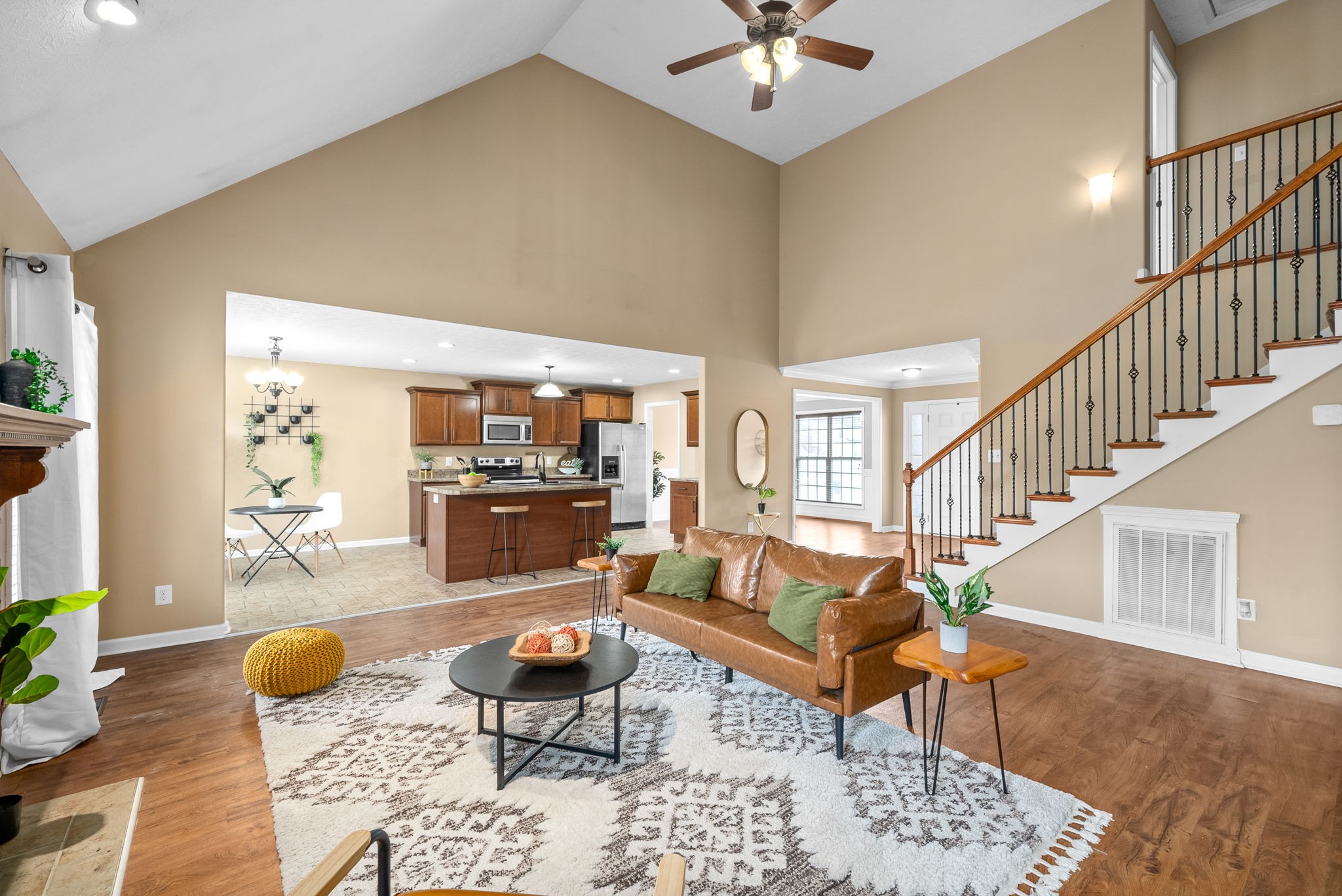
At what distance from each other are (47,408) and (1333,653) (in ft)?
20.9

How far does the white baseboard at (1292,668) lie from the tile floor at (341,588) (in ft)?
16.4

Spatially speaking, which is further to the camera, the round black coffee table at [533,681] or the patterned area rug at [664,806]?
the round black coffee table at [533,681]

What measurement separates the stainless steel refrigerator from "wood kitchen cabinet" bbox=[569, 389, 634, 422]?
0.59ft

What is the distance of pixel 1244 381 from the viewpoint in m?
3.64

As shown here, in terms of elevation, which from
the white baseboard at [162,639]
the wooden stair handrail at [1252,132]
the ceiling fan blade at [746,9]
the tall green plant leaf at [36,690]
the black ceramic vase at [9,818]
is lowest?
the white baseboard at [162,639]

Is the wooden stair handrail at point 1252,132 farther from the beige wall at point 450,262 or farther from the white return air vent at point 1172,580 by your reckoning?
the beige wall at point 450,262

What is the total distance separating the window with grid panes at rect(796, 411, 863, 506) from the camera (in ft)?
33.8

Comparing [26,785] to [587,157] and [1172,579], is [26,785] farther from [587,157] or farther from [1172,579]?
[1172,579]

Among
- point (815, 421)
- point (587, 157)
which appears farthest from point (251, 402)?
point (815, 421)

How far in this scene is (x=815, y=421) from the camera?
435 inches

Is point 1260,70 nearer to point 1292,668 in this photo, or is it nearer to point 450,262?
point 1292,668

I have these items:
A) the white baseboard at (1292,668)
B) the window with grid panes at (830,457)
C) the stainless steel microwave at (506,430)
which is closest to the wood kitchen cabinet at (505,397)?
the stainless steel microwave at (506,430)

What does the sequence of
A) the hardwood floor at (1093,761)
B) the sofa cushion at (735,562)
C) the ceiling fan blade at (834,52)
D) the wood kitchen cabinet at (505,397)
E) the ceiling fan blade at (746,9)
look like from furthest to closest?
the wood kitchen cabinet at (505,397) → the sofa cushion at (735,562) → the ceiling fan blade at (834,52) → the ceiling fan blade at (746,9) → the hardwood floor at (1093,761)

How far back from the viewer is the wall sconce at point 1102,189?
4461 mm
